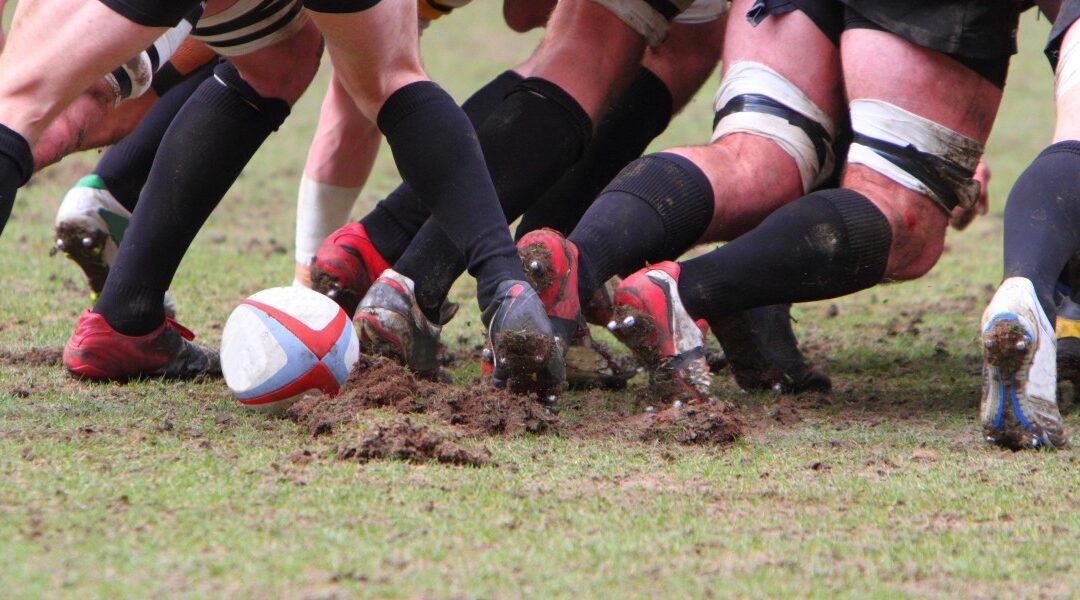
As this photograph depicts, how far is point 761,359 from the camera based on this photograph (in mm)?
3559

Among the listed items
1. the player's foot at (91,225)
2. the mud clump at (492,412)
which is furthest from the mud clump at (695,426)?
the player's foot at (91,225)

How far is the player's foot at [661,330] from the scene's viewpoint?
2.88 meters

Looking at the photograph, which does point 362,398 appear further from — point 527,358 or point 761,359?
point 761,359

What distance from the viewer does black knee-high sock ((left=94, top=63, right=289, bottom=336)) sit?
3.24 meters

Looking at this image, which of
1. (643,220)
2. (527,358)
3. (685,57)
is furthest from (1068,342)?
(527,358)

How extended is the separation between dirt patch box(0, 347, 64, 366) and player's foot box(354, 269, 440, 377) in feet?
3.18

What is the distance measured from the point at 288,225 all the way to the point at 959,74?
13.4 feet

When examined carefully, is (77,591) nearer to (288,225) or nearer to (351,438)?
(351,438)

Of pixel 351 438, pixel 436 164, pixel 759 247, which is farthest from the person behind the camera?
pixel 759 247

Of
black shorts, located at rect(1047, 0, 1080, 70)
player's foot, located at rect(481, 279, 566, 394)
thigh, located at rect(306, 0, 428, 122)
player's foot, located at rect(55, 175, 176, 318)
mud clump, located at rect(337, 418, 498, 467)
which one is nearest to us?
A: mud clump, located at rect(337, 418, 498, 467)

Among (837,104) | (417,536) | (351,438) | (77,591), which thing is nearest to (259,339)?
(351,438)

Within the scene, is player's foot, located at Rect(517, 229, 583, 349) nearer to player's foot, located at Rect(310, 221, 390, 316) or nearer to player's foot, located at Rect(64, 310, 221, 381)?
player's foot, located at Rect(310, 221, 390, 316)

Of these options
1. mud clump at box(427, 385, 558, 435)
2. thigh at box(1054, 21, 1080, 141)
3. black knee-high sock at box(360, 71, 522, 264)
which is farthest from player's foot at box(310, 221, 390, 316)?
thigh at box(1054, 21, 1080, 141)

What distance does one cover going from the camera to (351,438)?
256cm
